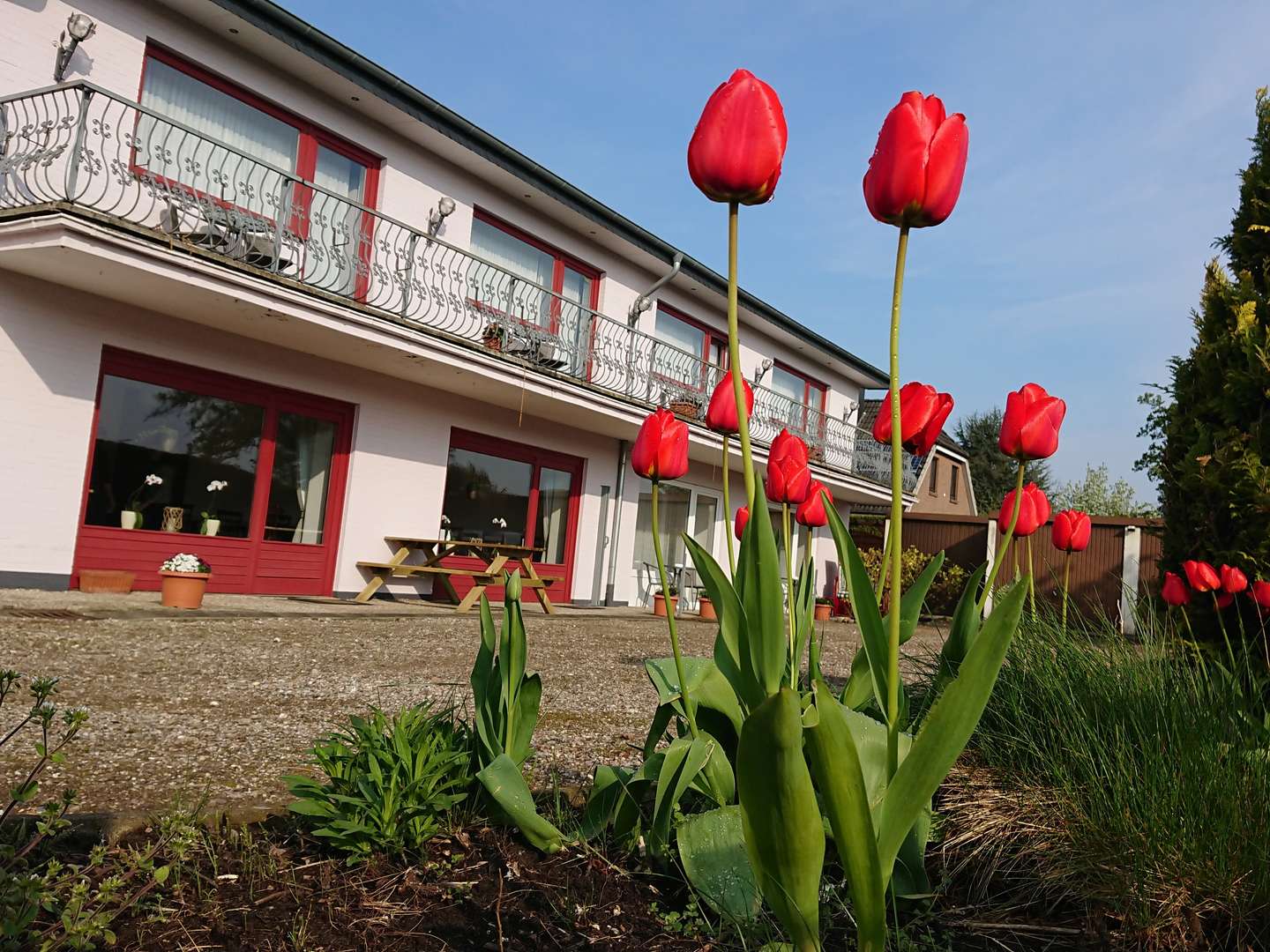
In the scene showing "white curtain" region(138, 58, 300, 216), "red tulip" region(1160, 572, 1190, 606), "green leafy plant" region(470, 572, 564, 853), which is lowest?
"green leafy plant" region(470, 572, 564, 853)

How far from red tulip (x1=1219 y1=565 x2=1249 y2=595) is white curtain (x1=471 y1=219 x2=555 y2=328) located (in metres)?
8.99

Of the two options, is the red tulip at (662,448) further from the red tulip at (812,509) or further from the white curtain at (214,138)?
the white curtain at (214,138)

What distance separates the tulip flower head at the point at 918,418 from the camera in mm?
1770

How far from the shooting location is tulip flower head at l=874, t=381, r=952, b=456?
5.81 feet

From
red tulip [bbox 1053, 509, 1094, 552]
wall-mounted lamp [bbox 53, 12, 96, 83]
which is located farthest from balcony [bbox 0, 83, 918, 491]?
red tulip [bbox 1053, 509, 1094, 552]

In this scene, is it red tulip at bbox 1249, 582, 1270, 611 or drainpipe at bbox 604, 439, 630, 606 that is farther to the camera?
drainpipe at bbox 604, 439, 630, 606

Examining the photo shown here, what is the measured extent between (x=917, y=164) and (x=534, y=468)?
1214 cm

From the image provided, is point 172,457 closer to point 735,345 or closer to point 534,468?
point 534,468

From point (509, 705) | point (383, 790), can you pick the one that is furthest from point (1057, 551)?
point (383, 790)

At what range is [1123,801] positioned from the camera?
5.76 ft

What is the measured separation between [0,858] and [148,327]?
8.34 metres

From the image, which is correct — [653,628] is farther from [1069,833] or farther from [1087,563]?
[1087,563]

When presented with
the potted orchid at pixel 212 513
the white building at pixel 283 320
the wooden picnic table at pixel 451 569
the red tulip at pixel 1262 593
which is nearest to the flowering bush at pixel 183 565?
the white building at pixel 283 320

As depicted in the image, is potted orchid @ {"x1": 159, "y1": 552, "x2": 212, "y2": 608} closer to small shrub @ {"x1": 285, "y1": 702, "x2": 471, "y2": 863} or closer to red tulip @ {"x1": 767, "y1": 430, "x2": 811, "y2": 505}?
small shrub @ {"x1": 285, "y1": 702, "x2": 471, "y2": 863}
